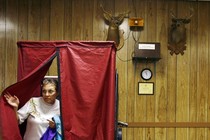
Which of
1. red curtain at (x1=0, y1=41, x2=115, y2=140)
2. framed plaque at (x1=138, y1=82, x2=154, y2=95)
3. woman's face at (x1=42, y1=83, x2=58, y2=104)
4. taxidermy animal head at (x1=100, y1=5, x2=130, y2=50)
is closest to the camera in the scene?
red curtain at (x1=0, y1=41, x2=115, y2=140)

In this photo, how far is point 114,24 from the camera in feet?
12.6

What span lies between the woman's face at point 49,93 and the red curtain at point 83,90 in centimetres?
22

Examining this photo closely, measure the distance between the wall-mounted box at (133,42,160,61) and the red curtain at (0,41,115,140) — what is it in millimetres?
1604

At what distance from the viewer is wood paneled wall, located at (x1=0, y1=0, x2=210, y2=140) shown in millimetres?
3818

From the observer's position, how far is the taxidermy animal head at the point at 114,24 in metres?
3.80

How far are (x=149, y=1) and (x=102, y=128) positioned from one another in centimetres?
240

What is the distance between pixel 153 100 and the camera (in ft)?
12.9

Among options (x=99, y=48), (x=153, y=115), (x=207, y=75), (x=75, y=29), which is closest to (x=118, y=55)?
(x=75, y=29)

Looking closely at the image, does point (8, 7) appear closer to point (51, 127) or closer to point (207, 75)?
point (51, 127)

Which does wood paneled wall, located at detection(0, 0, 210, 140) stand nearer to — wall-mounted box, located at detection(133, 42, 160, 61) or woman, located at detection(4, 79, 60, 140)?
wall-mounted box, located at detection(133, 42, 160, 61)

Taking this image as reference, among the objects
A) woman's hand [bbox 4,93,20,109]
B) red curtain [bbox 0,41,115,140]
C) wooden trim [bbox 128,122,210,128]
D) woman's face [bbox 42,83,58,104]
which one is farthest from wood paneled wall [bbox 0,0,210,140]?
red curtain [bbox 0,41,115,140]

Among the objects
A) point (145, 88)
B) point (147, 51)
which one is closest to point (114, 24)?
point (147, 51)

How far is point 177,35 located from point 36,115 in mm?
2430

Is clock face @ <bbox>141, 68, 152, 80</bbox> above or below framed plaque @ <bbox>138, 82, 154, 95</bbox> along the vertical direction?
above
